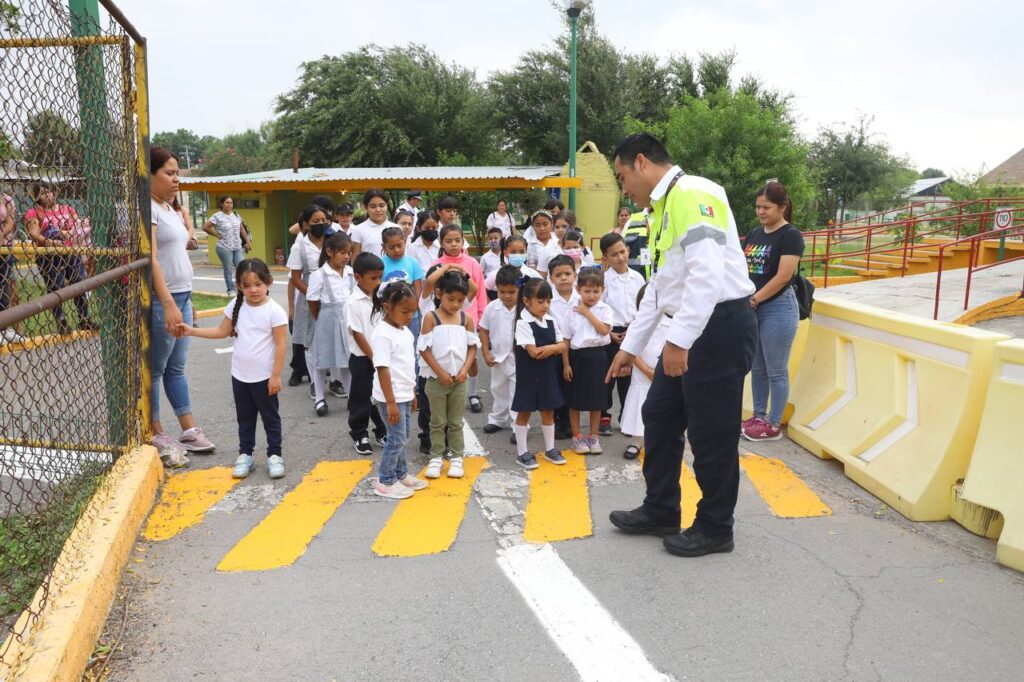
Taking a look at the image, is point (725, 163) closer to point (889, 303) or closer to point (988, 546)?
point (889, 303)

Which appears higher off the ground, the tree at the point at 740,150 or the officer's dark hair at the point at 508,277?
the tree at the point at 740,150

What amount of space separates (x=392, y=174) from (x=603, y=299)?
1709cm

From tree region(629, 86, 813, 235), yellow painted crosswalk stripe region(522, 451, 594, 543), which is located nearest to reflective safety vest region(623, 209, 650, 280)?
yellow painted crosswalk stripe region(522, 451, 594, 543)

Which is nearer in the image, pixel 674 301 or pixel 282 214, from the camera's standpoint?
pixel 674 301

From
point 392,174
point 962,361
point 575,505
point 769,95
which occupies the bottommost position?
point 575,505

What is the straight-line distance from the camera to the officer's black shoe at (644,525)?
3.98 meters

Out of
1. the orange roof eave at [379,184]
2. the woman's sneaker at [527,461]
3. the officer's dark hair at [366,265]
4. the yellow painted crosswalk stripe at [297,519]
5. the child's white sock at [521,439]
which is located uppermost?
the orange roof eave at [379,184]

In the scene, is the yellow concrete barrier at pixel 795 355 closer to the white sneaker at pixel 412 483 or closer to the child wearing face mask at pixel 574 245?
the child wearing face mask at pixel 574 245

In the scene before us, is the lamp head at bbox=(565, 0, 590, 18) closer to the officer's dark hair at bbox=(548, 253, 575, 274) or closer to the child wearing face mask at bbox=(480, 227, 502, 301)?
the child wearing face mask at bbox=(480, 227, 502, 301)

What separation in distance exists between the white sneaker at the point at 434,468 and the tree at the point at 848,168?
1557 inches

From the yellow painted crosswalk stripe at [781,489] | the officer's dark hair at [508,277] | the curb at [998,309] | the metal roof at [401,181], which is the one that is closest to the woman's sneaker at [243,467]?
the officer's dark hair at [508,277]

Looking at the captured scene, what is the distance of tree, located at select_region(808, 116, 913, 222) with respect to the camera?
40406 mm

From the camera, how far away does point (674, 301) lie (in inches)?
144

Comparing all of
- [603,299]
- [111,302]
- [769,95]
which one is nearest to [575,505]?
[603,299]
